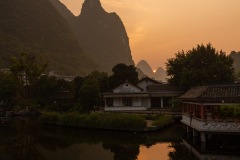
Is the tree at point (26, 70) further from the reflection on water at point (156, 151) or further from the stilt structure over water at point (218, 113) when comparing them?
the stilt structure over water at point (218, 113)

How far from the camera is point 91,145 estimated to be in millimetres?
32688

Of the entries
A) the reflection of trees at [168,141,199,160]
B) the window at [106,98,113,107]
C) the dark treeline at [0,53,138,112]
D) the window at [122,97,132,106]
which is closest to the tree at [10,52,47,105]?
the dark treeline at [0,53,138,112]

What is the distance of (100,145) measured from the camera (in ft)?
107

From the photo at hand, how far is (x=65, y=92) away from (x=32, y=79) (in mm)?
9371

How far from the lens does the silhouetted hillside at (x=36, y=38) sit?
486 ft

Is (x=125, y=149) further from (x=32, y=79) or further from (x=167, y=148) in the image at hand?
(x=32, y=79)

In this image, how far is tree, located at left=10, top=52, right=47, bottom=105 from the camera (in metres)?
68.2

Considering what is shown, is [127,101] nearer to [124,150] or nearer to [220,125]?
[124,150]

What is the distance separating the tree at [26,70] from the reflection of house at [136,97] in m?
20.4

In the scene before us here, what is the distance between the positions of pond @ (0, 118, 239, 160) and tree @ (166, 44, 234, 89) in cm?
1179

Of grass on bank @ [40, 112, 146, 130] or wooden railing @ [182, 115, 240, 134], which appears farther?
grass on bank @ [40, 112, 146, 130]

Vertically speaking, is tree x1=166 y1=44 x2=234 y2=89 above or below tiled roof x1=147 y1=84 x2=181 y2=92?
above

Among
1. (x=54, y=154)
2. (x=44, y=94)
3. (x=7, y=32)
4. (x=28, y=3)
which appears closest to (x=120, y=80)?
(x=44, y=94)

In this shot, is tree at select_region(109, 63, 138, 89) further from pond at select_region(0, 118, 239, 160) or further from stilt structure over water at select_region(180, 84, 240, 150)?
stilt structure over water at select_region(180, 84, 240, 150)
